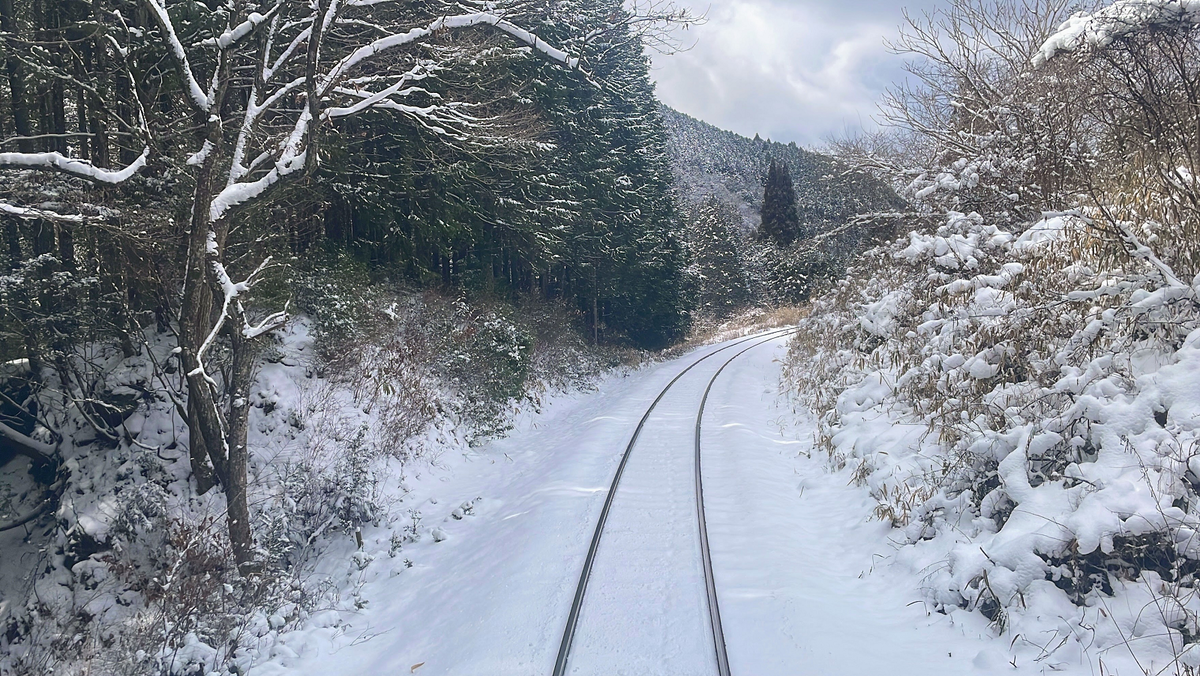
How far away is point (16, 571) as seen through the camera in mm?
8219

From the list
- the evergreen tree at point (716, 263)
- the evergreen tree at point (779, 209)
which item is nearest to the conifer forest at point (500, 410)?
the evergreen tree at point (716, 263)

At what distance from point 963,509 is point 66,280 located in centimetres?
1151

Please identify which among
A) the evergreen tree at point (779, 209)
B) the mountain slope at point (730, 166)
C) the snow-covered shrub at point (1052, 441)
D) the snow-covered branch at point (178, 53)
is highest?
the mountain slope at point (730, 166)

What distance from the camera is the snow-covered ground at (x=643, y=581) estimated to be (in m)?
4.75

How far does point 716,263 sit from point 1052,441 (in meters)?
45.4

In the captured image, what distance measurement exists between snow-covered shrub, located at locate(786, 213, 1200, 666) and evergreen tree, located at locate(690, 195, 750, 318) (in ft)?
127

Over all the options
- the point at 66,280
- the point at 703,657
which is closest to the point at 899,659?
the point at 703,657

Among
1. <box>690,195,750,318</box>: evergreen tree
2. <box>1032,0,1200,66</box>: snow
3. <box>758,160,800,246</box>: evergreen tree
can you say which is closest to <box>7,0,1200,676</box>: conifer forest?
<box>1032,0,1200,66</box>: snow

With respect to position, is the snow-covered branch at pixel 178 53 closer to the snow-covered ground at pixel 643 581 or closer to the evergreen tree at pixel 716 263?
the snow-covered ground at pixel 643 581

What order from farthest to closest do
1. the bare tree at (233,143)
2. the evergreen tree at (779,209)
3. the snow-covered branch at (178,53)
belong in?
the evergreen tree at (779,209), the bare tree at (233,143), the snow-covered branch at (178,53)

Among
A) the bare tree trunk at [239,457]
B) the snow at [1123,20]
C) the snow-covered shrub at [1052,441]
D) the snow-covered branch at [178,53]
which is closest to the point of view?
the snow-covered shrub at [1052,441]

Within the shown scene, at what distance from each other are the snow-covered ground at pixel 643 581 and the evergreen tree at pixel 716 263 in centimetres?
3853

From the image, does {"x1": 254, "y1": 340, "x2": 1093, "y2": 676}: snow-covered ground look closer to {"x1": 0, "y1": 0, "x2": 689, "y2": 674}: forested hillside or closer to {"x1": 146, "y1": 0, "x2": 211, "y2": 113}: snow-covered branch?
{"x1": 0, "y1": 0, "x2": 689, "y2": 674}: forested hillside

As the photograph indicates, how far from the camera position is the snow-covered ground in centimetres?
475
